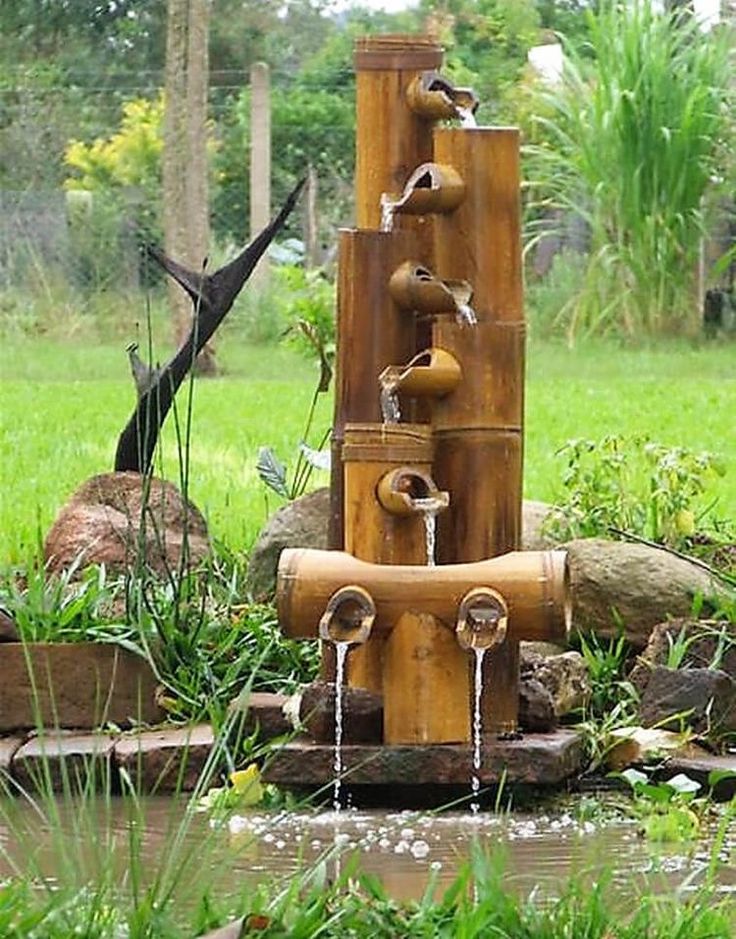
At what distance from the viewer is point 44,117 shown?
65.2 ft

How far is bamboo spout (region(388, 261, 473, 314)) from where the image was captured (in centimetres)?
578

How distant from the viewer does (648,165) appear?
52.1ft

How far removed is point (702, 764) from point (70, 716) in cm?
165

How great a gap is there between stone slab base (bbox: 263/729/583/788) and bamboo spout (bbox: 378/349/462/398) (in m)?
0.83

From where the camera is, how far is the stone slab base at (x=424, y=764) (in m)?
Result: 5.45

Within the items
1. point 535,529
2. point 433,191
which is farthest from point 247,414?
point 433,191

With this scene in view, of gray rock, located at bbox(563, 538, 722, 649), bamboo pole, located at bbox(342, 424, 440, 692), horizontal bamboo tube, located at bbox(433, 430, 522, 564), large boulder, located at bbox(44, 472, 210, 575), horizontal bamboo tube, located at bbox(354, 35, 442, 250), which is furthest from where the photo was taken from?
large boulder, located at bbox(44, 472, 210, 575)

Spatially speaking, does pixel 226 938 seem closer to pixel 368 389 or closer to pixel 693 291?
pixel 368 389

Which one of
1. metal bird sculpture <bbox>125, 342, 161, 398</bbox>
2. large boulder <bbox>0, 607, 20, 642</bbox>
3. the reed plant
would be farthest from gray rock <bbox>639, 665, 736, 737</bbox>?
the reed plant

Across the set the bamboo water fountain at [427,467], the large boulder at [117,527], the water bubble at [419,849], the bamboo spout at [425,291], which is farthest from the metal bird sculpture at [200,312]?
the water bubble at [419,849]

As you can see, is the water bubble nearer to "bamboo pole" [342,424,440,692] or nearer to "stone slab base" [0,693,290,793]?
"bamboo pole" [342,424,440,692]

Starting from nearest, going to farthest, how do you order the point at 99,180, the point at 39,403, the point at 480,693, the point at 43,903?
the point at 43,903, the point at 480,693, the point at 39,403, the point at 99,180

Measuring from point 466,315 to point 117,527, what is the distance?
1.60 metres

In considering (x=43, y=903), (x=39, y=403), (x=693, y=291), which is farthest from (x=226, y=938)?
(x=693, y=291)
